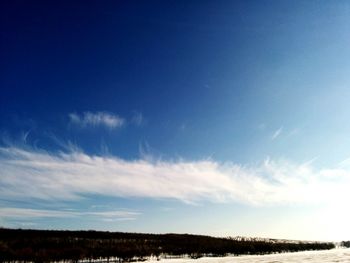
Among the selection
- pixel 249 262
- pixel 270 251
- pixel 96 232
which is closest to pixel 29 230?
pixel 96 232

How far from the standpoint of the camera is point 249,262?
1217 inches

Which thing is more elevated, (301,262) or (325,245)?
(325,245)

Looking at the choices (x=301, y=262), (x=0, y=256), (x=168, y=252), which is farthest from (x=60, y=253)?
(x=301, y=262)

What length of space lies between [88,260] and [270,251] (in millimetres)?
29043

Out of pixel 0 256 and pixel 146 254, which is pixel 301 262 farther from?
pixel 0 256

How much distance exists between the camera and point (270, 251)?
180 ft

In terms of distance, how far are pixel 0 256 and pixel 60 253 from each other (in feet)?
15.8

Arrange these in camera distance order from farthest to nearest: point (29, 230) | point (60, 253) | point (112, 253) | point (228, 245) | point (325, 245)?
point (325, 245)
point (29, 230)
point (228, 245)
point (112, 253)
point (60, 253)

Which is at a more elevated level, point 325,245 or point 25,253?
point 325,245

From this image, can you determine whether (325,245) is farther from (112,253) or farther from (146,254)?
(112,253)

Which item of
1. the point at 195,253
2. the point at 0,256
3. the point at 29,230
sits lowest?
the point at 0,256

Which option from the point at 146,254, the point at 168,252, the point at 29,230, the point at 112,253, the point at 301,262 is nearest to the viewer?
the point at 301,262

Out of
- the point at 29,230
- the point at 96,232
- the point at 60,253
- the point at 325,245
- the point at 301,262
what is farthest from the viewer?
the point at 325,245

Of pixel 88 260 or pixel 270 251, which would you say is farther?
pixel 270 251
